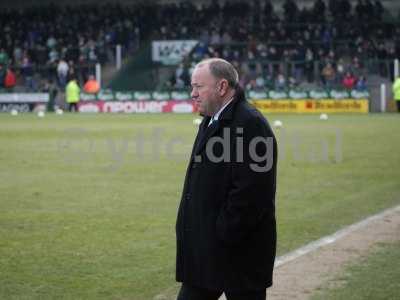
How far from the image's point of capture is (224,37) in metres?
52.1

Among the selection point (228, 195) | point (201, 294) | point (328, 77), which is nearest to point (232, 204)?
point (228, 195)

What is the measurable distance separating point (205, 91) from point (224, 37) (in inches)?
1875

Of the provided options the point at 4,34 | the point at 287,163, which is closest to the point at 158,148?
the point at 287,163

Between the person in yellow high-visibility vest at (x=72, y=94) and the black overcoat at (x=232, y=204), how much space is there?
130ft

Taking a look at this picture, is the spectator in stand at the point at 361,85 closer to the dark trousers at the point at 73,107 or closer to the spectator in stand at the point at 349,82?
the spectator in stand at the point at 349,82

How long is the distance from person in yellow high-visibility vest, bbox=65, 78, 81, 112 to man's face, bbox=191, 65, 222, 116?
39.4 m

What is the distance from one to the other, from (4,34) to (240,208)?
53563mm

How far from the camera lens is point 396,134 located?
28000 millimetres

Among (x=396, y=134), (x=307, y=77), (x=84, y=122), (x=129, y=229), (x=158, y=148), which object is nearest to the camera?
(x=129, y=229)

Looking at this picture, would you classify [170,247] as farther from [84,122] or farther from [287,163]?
[84,122]

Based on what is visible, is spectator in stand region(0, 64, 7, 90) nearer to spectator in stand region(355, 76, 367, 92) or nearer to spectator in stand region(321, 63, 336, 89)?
spectator in stand region(321, 63, 336, 89)

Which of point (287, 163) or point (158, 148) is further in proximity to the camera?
point (158, 148)

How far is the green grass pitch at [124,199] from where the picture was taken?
8.39 metres

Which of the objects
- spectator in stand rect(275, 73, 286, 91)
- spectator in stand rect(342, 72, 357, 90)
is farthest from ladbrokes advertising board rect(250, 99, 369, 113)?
spectator in stand rect(275, 73, 286, 91)
